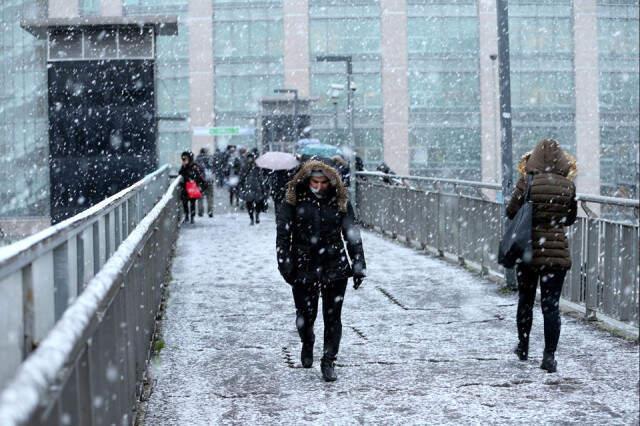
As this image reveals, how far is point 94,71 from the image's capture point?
24.8 meters

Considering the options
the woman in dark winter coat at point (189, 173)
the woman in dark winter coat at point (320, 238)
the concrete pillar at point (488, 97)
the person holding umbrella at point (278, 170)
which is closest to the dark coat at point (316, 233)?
the woman in dark winter coat at point (320, 238)

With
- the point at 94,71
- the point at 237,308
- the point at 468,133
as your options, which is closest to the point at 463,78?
the point at 468,133

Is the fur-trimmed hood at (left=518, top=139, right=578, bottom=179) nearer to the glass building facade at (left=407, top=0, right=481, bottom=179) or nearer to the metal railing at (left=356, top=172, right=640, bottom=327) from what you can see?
the metal railing at (left=356, top=172, right=640, bottom=327)

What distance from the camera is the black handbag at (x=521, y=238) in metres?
7.21

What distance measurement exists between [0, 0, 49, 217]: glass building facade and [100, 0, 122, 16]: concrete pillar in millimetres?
3305

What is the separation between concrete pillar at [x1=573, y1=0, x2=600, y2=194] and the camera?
177 ft

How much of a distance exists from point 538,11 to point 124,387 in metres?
52.0

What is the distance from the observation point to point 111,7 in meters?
53.7

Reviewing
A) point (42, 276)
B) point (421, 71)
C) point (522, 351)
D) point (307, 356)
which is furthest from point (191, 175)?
point (421, 71)

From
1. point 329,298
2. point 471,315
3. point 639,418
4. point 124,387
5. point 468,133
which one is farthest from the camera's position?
point 468,133

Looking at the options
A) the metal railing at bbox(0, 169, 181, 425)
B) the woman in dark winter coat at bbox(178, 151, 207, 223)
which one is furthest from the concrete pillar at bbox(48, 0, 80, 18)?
the metal railing at bbox(0, 169, 181, 425)

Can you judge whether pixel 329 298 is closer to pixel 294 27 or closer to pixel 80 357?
pixel 80 357

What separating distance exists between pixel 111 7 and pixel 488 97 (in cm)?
2009

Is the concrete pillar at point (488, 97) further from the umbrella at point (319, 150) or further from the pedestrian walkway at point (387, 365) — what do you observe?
the pedestrian walkway at point (387, 365)
